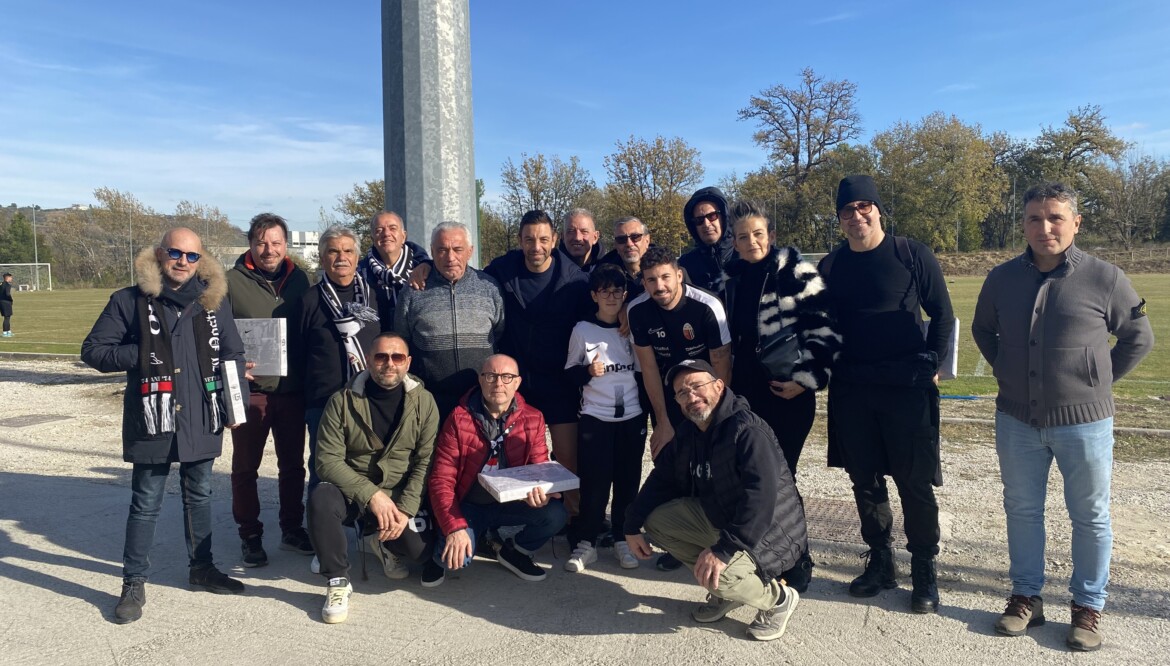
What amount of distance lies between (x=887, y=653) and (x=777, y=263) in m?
2.00

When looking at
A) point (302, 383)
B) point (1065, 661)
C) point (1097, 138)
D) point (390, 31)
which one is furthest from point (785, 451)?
point (1097, 138)

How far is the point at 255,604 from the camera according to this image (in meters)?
4.07

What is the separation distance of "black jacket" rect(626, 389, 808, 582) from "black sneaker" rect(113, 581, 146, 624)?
252cm

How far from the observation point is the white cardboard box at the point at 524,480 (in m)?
4.09

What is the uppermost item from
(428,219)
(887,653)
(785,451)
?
(428,219)

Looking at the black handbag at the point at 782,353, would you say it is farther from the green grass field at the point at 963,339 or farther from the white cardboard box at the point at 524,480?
the green grass field at the point at 963,339

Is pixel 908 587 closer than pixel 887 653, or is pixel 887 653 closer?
pixel 887 653

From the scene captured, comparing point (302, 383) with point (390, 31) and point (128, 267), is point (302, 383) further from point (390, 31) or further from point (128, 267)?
point (128, 267)

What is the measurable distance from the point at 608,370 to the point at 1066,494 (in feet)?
7.79

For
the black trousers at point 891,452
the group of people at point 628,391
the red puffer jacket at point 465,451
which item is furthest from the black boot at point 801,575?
the red puffer jacket at point 465,451

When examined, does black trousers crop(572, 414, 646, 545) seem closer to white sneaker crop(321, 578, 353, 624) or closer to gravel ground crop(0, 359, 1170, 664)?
gravel ground crop(0, 359, 1170, 664)

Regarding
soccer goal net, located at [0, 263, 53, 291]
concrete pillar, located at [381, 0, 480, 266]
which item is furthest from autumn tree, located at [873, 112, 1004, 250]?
soccer goal net, located at [0, 263, 53, 291]

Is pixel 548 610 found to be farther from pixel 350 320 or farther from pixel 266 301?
pixel 266 301

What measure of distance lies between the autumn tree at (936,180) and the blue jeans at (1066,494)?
57.2m
